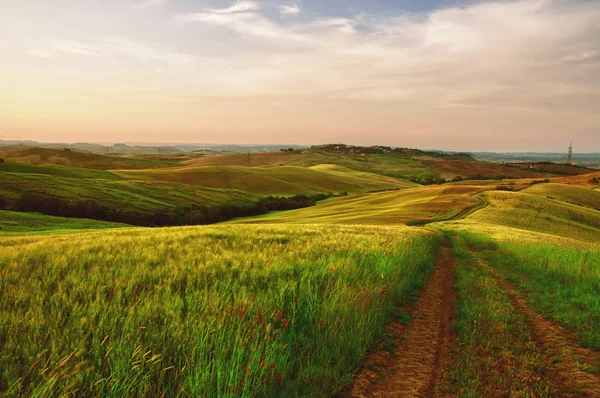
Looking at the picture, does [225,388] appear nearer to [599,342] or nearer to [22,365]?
[22,365]

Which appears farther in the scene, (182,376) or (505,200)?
(505,200)

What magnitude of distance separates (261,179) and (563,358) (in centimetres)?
12005

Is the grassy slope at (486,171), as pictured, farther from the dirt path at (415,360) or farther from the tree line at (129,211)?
the dirt path at (415,360)

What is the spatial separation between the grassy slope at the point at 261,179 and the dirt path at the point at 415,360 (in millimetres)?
104079

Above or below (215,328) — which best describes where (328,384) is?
below

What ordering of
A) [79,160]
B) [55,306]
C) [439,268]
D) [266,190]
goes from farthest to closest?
1. [79,160]
2. [266,190]
3. [439,268]
4. [55,306]

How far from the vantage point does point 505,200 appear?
5941cm

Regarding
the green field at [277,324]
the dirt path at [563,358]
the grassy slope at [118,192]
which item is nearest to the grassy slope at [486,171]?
the grassy slope at [118,192]

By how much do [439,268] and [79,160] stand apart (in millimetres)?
179148

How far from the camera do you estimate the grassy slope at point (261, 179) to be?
113 m

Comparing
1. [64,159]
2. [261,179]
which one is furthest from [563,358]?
[64,159]

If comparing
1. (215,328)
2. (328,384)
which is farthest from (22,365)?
(328,384)

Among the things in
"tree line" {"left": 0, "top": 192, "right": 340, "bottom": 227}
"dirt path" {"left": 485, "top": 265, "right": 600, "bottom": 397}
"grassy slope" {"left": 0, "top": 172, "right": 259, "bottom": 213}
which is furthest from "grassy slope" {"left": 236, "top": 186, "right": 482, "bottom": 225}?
"dirt path" {"left": 485, "top": 265, "right": 600, "bottom": 397}

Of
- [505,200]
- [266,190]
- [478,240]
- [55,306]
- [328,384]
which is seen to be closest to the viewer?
[328,384]
